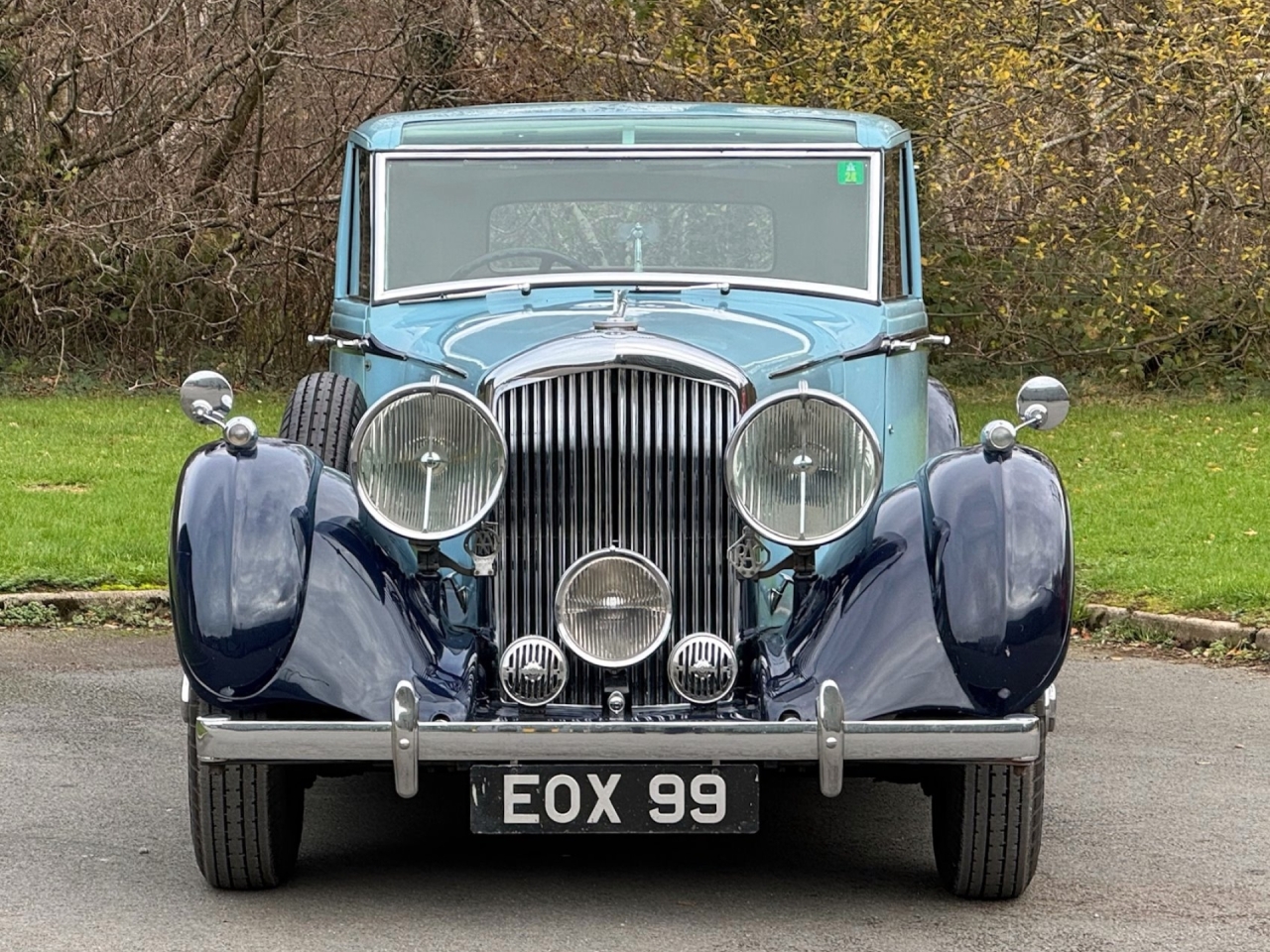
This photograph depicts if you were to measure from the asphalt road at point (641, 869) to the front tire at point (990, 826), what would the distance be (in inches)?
3.0

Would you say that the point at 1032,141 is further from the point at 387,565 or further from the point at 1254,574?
the point at 387,565

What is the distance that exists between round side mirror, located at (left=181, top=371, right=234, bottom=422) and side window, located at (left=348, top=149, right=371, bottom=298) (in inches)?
33.7

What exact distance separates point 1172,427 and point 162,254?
29.2ft

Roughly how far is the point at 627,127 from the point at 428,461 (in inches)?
70.9

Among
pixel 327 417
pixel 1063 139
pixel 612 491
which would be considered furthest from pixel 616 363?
pixel 1063 139

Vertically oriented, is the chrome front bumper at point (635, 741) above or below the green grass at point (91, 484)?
above

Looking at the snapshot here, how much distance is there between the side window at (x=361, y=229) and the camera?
19.4ft

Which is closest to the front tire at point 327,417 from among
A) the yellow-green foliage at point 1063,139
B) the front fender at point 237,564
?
the front fender at point 237,564

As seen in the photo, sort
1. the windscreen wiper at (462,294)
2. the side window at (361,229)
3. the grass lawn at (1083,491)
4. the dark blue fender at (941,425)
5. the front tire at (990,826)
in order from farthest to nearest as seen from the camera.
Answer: the grass lawn at (1083,491)
the dark blue fender at (941,425)
the side window at (361,229)
the windscreen wiper at (462,294)
the front tire at (990,826)

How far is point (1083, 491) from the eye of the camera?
11867 mm

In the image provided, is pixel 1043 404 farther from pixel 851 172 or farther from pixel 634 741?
pixel 634 741

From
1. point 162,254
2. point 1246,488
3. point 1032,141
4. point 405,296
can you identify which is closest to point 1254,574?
point 1246,488

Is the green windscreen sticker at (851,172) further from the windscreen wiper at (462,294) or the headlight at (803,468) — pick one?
the headlight at (803,468)

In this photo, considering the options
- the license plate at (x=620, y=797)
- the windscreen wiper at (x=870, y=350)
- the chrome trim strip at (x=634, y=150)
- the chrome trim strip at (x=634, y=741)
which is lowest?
the license plate at (x=620, y=797)
